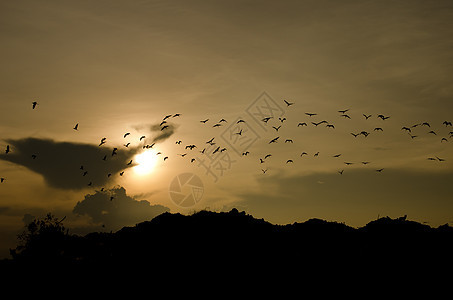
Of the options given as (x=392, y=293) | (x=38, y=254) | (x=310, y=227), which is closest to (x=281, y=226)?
(x=310, y=227)

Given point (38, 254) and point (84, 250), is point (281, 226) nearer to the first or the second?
point (84, 250)

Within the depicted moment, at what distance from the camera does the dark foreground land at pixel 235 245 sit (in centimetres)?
3725

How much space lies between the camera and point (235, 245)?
40.2 metres

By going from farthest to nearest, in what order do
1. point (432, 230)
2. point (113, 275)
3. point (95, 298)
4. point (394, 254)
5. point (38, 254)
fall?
1. point (432, 230)
2. point (394, 254)
3. point (38, 254)
4. point (113, 275)
5. point (95, 298)

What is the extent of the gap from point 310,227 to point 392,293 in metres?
12.9

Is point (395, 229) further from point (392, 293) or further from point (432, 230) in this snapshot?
point (392, 293)

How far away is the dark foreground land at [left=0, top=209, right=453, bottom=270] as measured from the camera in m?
37.2

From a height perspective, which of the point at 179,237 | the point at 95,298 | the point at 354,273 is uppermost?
the point at 179,237

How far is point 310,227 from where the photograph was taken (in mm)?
47000

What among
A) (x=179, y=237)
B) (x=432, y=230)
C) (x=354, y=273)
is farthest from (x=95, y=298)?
(x=432, y=230)

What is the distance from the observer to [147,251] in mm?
38406

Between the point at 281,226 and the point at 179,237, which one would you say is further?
the point at 281,226

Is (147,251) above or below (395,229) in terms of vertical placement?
below

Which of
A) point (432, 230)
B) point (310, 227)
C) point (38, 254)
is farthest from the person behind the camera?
point (310, 227)
